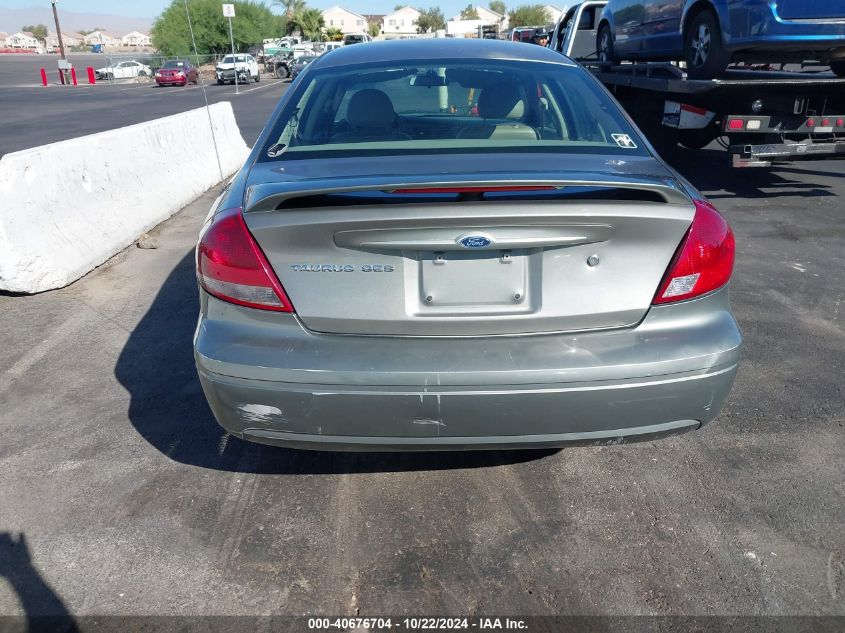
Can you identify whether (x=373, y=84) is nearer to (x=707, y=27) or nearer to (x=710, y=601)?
(x=710, y=601)

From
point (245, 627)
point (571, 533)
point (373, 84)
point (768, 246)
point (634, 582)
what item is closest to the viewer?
point (245, 627)

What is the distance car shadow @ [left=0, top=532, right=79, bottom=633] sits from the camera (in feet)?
7.32

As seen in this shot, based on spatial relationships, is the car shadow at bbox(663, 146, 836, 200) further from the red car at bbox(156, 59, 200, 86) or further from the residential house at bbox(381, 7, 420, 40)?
the residential house at bbox(381, 7, 420, 40)

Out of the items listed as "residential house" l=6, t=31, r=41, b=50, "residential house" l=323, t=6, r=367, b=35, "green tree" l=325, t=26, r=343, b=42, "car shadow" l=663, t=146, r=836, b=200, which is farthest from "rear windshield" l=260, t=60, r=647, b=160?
"residential house" l=6, t=31, r=41, b=50

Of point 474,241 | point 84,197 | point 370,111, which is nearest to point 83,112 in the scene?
point 84,197

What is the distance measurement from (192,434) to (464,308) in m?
1.72

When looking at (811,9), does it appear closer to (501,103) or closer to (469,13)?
(501,103)

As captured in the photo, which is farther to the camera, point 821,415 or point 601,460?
point 821,415

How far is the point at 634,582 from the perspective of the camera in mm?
2395

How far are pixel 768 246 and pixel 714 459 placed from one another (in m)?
3.96

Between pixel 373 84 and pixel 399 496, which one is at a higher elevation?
pixel 373 84

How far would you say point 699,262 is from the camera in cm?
235

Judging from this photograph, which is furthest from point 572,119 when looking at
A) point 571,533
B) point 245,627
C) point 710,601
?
point 245,627

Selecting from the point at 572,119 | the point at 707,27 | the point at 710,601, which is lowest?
the point at 710,601
